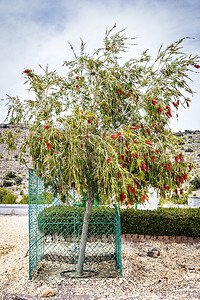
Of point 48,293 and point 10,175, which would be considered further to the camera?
point 10,175

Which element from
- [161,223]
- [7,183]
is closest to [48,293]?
[161,223]

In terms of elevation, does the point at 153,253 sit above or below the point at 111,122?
below

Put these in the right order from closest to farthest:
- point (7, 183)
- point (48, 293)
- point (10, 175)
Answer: point (48, 293) → point (7, 183) → point (10, 175)

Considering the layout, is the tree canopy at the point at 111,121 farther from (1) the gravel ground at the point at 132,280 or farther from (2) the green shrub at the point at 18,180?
(2) the green shrub at the point at 18,180

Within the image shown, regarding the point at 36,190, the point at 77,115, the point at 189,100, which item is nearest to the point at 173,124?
the point at 189,100

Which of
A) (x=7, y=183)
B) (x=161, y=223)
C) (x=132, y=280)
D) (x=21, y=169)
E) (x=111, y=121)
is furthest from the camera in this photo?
(x=21, y=169)

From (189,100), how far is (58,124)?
1.77 meters

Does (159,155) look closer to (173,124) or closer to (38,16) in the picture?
(173,124)

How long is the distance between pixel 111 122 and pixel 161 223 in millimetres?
3457

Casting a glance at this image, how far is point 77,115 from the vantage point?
3072 millimetres

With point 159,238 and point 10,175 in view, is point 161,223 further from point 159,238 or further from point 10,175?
point 10,175

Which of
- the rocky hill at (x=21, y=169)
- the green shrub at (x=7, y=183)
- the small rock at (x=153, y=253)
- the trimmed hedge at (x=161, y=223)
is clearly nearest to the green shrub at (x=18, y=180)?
the rocky hill at (x=21, y=169)

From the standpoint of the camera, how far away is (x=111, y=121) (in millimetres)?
4117

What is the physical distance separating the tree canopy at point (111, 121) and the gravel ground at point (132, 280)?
1249 millimetres
